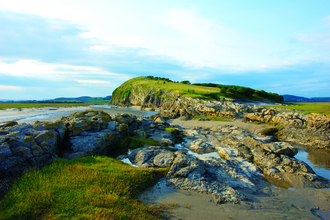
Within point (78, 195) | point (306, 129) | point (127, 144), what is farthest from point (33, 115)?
point (306, 129)

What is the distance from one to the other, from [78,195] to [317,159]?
2590cm

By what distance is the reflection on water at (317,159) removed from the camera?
15777mm

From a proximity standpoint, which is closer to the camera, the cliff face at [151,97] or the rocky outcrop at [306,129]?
the rocky outcrop at [306,129]

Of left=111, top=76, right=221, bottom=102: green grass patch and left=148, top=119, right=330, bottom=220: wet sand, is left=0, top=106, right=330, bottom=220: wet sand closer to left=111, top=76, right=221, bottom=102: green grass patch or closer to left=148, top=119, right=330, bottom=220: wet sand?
left=148, top=119, right=330, bottom=220: wet sand

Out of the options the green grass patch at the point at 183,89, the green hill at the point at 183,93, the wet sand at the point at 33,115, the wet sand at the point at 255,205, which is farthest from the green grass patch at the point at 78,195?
the green grass patch at the point at 183,89

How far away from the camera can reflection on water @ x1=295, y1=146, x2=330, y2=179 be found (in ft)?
51.8

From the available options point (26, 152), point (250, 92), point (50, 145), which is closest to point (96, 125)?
point (50, 145)

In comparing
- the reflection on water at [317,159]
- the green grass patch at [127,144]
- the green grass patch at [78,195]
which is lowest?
the reflection on water at [317,159]

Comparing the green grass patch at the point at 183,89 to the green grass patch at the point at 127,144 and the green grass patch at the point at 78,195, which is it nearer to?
the green grass patch at the point at 127,144

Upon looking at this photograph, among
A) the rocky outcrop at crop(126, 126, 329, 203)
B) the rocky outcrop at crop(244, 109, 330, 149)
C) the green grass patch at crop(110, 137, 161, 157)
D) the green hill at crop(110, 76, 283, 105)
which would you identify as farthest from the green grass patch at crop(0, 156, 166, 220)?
the green hill at crop(110, 76, 283, 105)

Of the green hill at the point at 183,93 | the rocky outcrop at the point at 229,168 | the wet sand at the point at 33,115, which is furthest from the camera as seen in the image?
the green hill at the point at 183,93

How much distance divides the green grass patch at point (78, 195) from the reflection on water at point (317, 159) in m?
17.6

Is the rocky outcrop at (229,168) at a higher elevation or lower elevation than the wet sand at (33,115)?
lower

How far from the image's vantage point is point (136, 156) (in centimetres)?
1562
